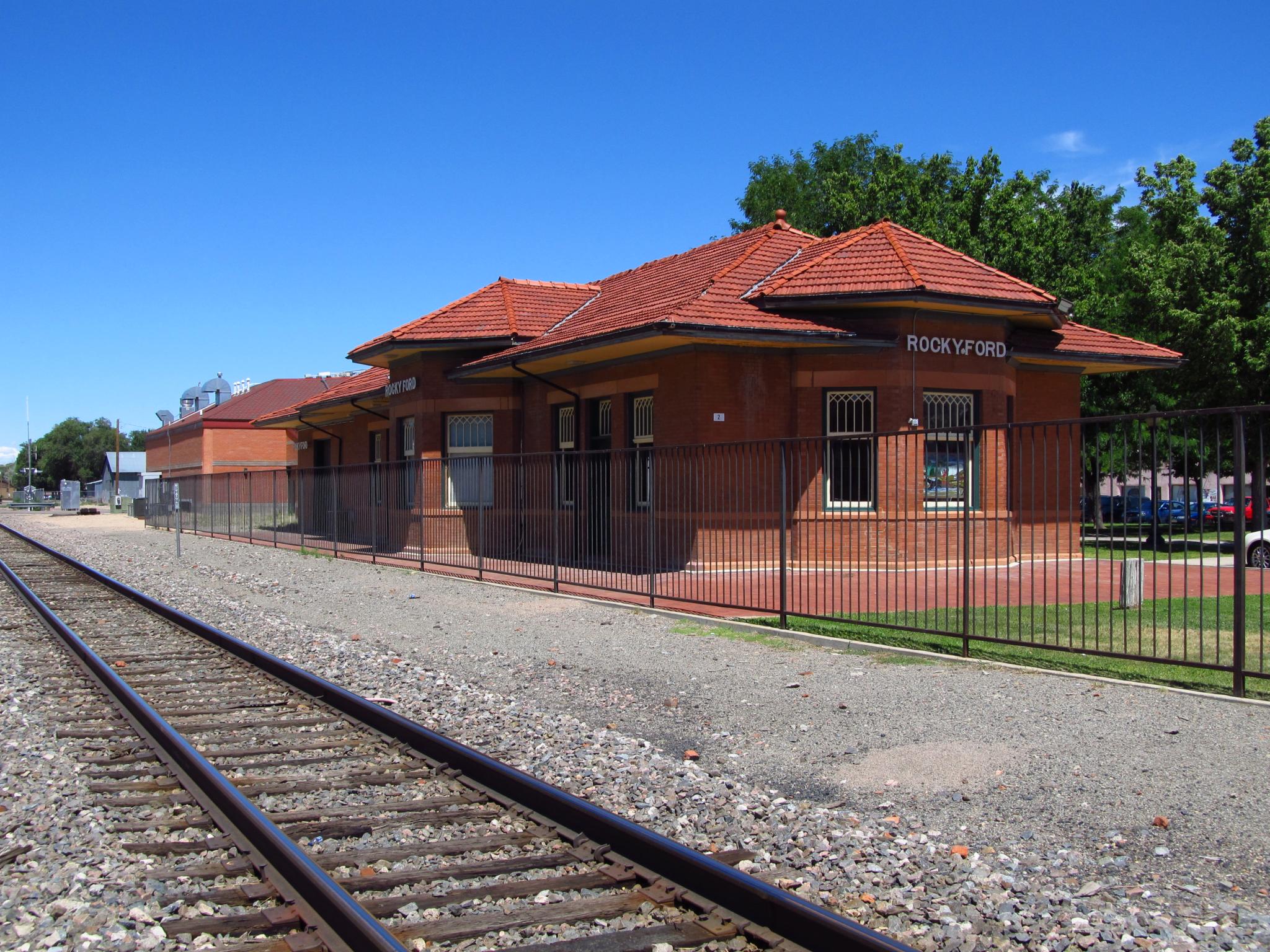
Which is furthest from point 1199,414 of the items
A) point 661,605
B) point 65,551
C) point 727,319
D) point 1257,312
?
point 65,551

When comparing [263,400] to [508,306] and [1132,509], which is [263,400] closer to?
[508,306]

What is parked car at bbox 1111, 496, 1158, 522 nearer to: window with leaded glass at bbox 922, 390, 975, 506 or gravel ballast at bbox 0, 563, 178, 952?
window with leaded glass at bbox 922, 390, 975, 506

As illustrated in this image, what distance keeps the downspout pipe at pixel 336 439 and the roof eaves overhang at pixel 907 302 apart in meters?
20.4

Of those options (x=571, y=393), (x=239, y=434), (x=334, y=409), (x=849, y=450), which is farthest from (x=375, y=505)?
(x=239, y=434)

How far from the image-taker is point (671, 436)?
18.3 meters

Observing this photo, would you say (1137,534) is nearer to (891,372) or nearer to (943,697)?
(943,697)

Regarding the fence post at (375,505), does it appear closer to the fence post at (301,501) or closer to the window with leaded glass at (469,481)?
the window with leaded glass at (469,481)

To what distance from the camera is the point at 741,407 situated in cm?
1811

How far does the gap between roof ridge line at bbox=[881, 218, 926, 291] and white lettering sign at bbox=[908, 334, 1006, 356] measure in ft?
3.12

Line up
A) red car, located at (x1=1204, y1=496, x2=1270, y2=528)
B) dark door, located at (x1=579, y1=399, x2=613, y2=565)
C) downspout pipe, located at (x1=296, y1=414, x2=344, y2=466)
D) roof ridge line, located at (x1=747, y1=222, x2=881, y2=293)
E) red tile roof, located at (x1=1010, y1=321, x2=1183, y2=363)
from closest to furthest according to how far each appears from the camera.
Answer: red car, located at (x1=1204, y1=496, x2=1270, y2=528) → dark door, located at (x1=579, y1=399, x2=613, y2=565) → roof ridge line, located at (x1=747, y1=222, x2=881, y2=293) → red tile roof, located at (x1=1010, y1=321, x2=1183, y2=363) → downspout pipe, located at (x1=296, y1=414, x2=344, y2=466)

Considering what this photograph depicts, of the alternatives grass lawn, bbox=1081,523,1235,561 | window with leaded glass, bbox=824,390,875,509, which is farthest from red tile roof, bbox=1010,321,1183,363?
grass lawn, bbox=1081,523,1235,561

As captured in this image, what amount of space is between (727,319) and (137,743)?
39.9 ft

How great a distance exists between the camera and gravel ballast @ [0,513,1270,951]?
14.3 ft

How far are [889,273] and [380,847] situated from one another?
15315 mm
